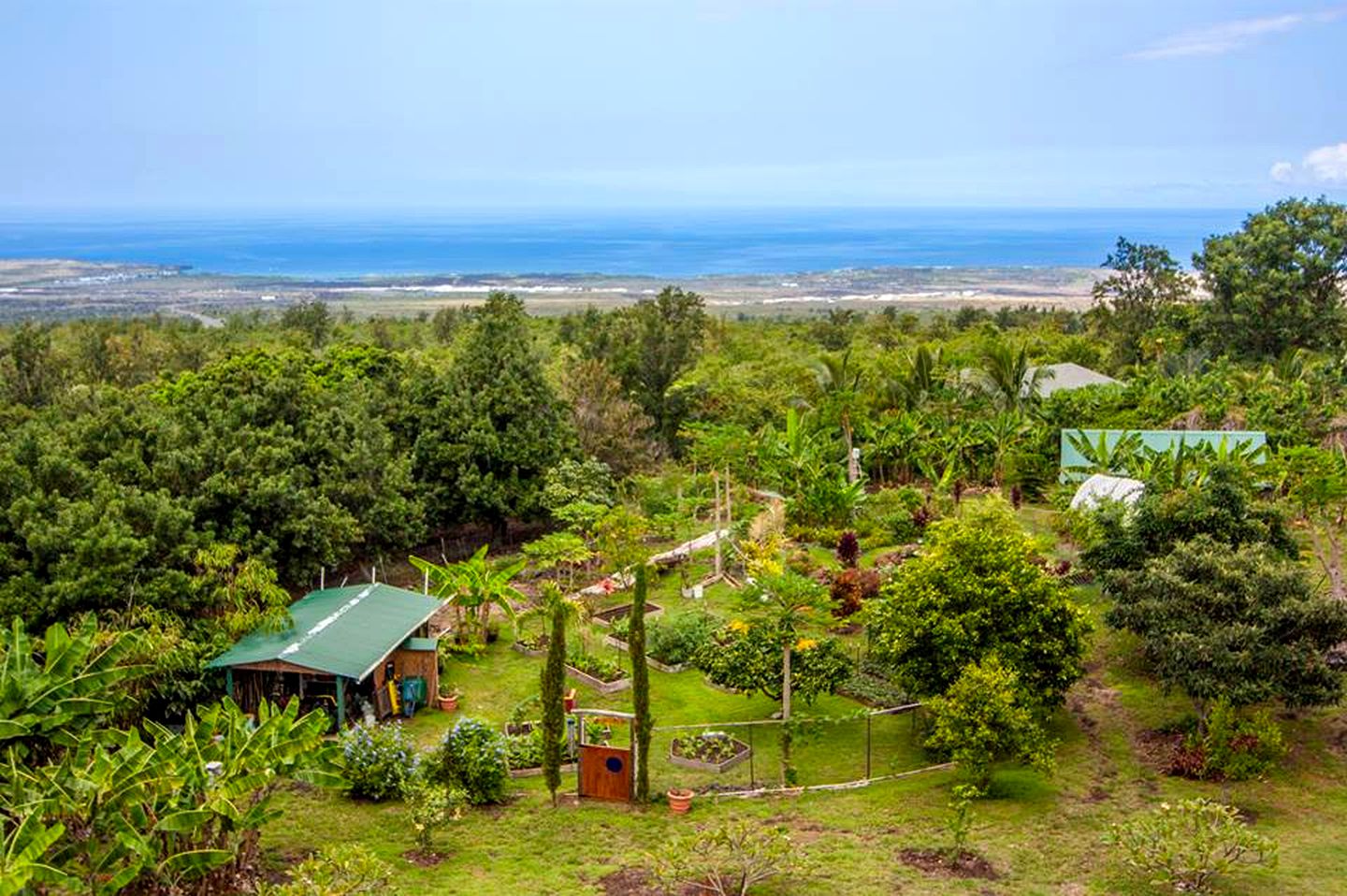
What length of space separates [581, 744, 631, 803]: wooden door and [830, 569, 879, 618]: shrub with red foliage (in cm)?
844

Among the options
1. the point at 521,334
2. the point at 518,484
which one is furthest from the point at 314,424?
the point at 521,334

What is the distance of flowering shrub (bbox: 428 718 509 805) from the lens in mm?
15570

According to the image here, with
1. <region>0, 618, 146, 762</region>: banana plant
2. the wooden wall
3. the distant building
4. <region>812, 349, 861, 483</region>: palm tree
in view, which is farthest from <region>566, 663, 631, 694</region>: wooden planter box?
the distant building

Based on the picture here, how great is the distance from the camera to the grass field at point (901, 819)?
Answer: 43.0ft

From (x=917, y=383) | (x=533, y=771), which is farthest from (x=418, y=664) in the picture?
(x=917, y=383)

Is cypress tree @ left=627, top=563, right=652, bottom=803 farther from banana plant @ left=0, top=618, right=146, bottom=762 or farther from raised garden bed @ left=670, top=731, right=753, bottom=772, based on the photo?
banana plant @ left=0, top=618, right=146, bottom=762

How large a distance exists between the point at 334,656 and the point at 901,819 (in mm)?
9316

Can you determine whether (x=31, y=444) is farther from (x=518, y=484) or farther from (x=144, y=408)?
(x=518, y=484)

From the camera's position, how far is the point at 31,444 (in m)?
20.1

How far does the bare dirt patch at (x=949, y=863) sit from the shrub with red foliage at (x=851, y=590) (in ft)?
30.7

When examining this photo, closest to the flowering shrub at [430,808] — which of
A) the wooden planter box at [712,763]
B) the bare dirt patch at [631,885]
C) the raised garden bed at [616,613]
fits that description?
the bare dirt patch at [631,885]

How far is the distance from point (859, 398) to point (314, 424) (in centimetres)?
1910

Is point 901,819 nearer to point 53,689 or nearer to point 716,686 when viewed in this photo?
point 716,686

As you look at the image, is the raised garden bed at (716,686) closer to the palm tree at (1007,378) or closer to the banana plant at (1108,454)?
the banana plant at (1108,454)
